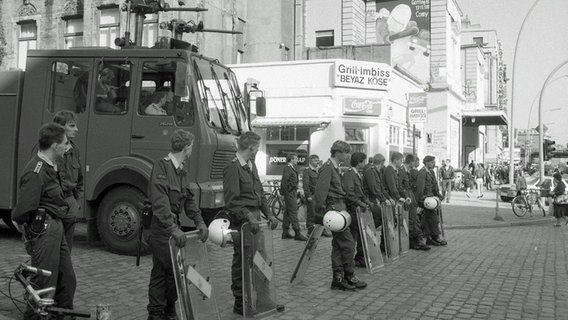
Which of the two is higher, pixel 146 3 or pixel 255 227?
pixel 146 3

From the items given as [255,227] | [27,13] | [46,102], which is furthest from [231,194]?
Result: [27,13]

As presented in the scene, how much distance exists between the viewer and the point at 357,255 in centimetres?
917

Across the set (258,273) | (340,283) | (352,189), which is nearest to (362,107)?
(352,189)

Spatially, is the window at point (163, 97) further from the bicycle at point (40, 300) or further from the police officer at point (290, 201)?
the bicycle at point (40, 300)

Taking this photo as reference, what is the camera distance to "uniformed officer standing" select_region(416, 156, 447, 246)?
1155 centimetres

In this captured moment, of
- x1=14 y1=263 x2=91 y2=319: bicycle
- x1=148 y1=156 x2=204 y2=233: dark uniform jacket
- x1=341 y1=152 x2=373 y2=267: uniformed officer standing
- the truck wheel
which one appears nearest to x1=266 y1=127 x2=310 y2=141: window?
the truck wheel

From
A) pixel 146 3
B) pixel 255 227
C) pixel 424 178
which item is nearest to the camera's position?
pixel 255 227

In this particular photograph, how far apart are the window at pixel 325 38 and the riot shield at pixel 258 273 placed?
1340 inches

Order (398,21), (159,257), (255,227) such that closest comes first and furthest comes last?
(159,257)
(255,227)
(398,21)

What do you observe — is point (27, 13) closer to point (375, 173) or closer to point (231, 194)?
point (375, 173)

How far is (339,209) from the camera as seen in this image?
7.54 m

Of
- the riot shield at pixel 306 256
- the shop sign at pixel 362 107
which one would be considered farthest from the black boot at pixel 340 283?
the shop sign at pixel 362 107

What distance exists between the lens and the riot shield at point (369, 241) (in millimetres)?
8203

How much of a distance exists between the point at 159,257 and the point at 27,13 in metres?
23.9
